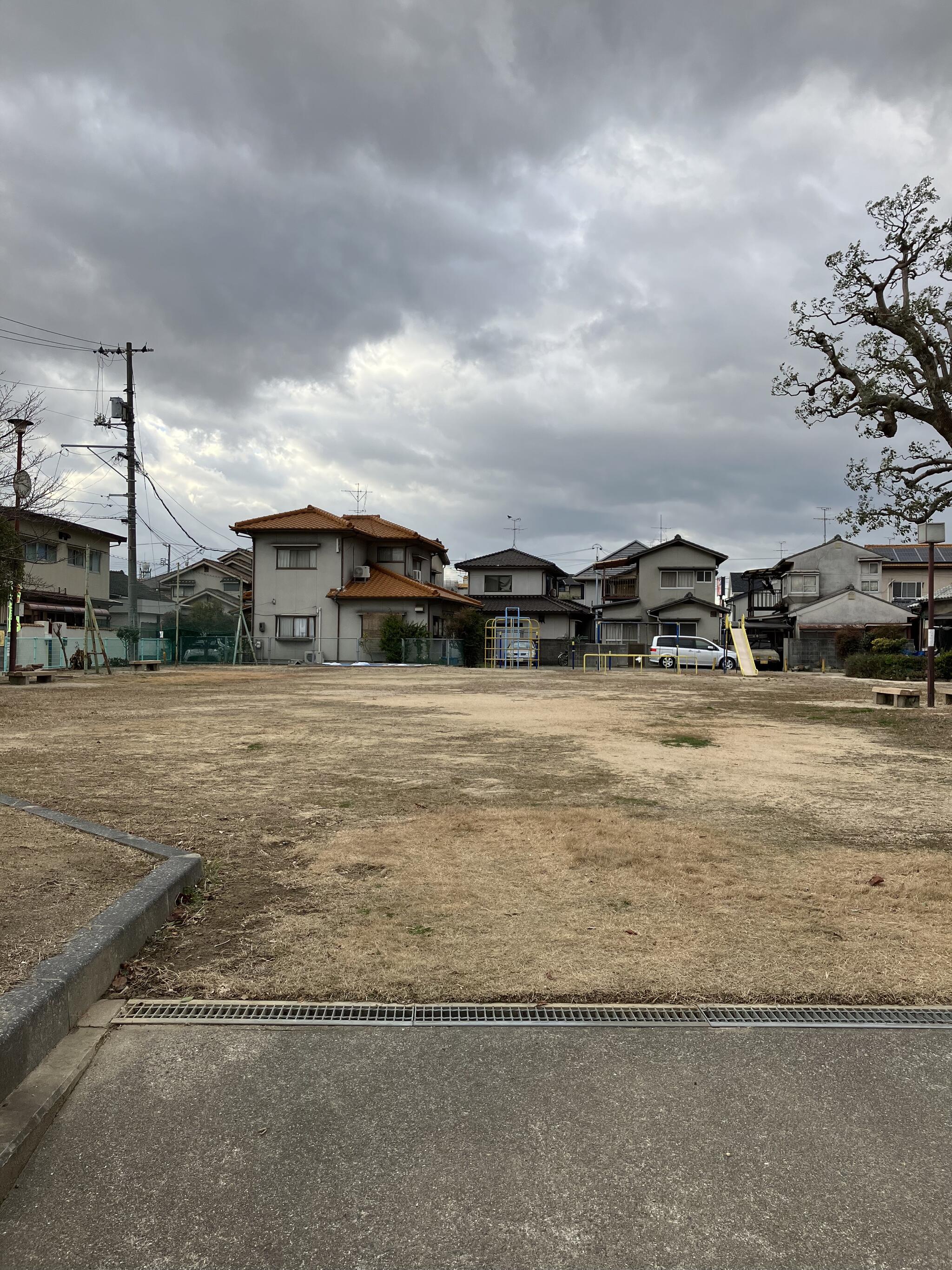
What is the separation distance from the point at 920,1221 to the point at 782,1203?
297 mm

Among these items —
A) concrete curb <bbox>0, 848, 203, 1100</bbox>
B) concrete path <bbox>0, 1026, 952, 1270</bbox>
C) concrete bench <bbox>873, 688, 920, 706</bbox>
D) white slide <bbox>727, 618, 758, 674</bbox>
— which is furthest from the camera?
white slide <bbox>727, 618, 758, 674</bbox>

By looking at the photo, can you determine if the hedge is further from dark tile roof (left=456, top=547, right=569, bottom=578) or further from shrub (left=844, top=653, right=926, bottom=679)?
dark tile roof (left=456, top=547, right=569, bottom=578)

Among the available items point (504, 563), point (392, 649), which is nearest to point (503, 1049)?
point (392, 649)

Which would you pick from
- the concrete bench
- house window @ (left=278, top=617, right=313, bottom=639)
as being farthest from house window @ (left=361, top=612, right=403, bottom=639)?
the concrete bench

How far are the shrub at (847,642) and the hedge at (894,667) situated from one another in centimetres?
819

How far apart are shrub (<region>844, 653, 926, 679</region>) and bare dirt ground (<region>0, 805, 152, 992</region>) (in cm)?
2281

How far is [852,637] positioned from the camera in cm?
3706

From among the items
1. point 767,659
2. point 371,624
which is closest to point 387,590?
point 371,624

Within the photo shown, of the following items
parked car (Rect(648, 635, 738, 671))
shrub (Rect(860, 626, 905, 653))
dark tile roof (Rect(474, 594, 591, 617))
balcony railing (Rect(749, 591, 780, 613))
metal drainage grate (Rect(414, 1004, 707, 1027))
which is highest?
balcony railing (Rect(749, 591, 780, 613))

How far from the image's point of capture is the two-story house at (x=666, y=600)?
4538 centimetres

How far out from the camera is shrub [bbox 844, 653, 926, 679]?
2325 centimetres

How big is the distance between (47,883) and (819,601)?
44.6 m

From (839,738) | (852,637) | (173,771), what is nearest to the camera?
(173,771)

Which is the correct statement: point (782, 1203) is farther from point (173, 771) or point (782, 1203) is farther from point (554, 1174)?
point (173, 771)
